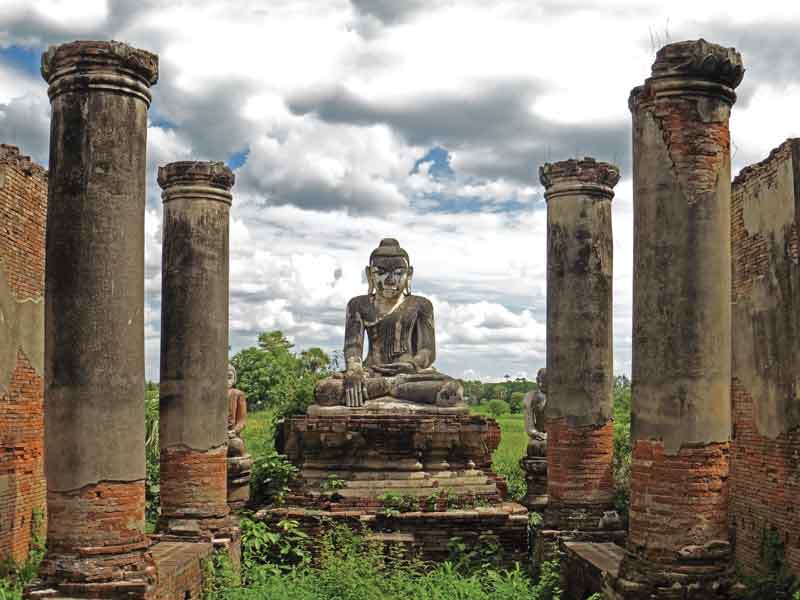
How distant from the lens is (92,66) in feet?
28.4

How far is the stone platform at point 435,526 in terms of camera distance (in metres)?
→ 13.4

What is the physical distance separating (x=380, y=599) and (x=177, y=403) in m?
3.78

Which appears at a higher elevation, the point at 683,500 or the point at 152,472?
the point at 683,500

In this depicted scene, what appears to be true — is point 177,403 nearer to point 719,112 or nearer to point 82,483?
point 82,483

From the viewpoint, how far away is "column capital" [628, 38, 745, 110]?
8.70 metres

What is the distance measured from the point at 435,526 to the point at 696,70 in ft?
23.4

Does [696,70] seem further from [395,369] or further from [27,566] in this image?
[27,566]

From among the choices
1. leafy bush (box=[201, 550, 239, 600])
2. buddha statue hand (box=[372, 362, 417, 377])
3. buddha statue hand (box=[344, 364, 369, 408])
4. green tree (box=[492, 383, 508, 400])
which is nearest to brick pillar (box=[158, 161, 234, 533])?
leafy bush (box=[201, 550, 239, 600])

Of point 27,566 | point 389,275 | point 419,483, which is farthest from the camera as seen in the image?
point 389,275

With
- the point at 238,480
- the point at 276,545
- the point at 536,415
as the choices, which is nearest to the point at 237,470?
the point at 238,480

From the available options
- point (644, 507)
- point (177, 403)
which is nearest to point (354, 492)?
point (177, 403)

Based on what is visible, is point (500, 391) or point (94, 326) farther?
point (500, 391)

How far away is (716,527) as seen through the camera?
27.9 feet

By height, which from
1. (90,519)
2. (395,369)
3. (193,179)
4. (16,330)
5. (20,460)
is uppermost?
(193,179)
